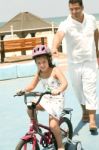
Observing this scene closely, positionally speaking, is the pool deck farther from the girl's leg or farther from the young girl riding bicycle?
the young girl riding bicycle

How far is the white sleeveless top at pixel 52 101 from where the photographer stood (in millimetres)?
4805

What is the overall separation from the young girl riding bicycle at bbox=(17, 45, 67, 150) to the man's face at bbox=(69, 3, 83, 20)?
1157mm

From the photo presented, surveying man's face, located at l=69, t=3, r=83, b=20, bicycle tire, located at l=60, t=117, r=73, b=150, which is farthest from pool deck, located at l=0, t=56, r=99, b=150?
man's face, located at l=69, t=3, r=83, b=20

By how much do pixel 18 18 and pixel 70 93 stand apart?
11.4 metres

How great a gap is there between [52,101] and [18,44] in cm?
1077

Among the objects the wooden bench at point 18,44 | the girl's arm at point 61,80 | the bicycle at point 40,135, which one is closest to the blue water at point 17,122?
the bicycle at point 40,135

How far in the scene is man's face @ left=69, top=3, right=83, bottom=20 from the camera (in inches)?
227

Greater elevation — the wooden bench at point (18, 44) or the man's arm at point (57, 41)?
the man's arm at point (57, 41)

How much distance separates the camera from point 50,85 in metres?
4.97

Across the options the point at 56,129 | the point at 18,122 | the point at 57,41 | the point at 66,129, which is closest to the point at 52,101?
the point at 56,129

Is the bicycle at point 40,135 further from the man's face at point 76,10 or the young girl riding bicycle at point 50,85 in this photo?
the man's face at point 76,10

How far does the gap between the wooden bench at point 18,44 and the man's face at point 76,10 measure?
9.07 meters

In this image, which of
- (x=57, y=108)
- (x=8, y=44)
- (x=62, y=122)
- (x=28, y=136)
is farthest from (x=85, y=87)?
(x=8, y=44)

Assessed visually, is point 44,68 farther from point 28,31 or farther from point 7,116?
point 28,31
